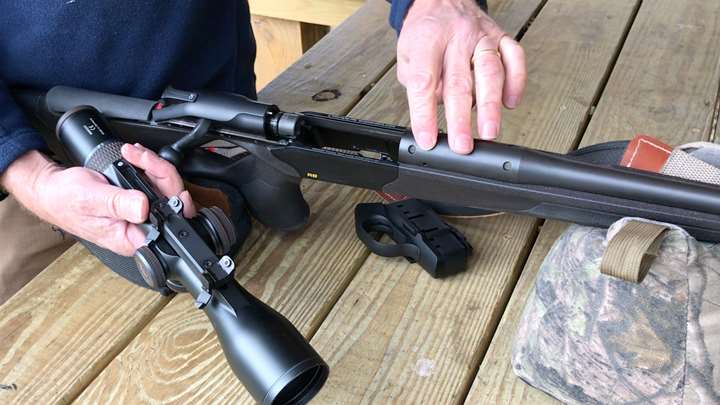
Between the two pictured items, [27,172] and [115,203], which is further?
[27,172]

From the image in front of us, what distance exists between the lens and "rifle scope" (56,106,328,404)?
28.6 inches

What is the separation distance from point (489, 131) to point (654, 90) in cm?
66

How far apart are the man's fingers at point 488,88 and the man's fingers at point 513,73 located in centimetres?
2

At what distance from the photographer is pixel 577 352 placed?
0.78 metres

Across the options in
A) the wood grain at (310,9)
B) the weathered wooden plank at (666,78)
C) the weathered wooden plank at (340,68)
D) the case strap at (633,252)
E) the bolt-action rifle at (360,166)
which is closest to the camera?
the case strap at (633,252)

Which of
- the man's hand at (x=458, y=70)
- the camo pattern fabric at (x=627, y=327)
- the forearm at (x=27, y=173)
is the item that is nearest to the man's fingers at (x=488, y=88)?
the man's hand at (x=458, y=70)

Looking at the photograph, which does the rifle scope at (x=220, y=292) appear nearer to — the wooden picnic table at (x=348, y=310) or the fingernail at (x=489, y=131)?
the wooden picnic table at (x=348, y=310)

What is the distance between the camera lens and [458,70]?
0.99m

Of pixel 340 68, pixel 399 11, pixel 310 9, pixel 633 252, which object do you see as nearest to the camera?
pixel 633 252

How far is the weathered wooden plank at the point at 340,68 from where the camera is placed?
1460 millimetres

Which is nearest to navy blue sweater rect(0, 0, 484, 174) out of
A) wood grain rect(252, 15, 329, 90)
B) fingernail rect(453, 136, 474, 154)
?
fingernail rect(453, 136, 474, 154)

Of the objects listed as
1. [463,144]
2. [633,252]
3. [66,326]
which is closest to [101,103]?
[66,326]

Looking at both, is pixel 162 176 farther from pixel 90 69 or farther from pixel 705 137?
pixel 705 137

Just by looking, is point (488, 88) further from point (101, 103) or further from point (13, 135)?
point (13, 135)
